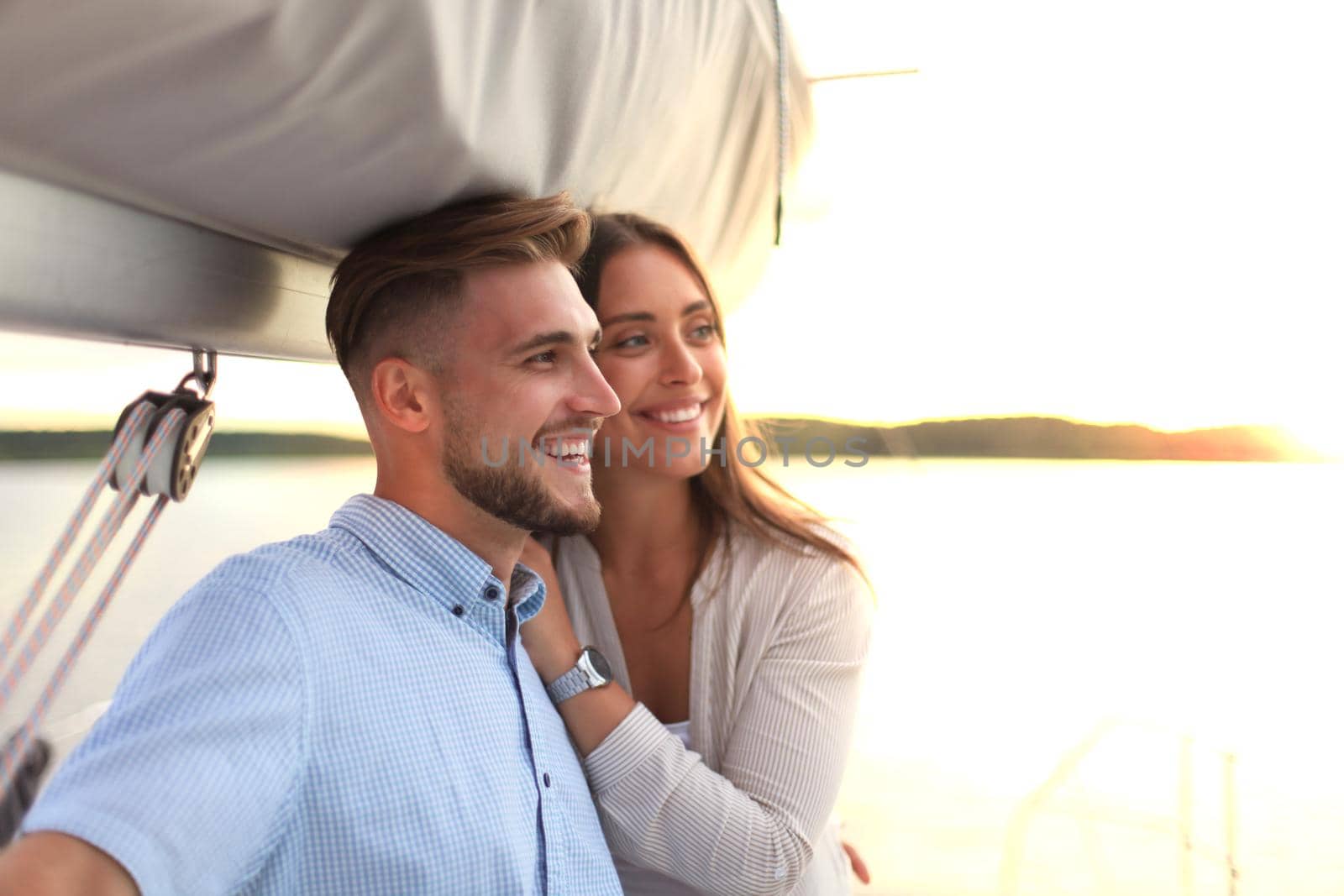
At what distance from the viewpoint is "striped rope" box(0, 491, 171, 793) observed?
0.64 m

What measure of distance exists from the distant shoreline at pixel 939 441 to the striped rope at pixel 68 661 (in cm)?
13

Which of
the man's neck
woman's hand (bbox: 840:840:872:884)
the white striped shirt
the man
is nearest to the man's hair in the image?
the man

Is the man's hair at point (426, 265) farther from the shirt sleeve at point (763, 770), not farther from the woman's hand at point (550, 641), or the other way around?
the shirt sleeve at point (763, 770)

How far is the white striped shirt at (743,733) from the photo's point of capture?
110 centimetres

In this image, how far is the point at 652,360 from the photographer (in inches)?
52.8

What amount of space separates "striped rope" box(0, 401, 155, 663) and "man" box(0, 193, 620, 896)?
8 cm

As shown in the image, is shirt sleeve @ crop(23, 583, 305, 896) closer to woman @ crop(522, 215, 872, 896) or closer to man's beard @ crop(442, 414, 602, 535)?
man's beard @ crop(442, 414, 602, 535)

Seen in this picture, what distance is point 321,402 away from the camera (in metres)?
1.86

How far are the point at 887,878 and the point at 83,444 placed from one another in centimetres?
384

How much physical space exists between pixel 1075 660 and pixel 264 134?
7639 mm

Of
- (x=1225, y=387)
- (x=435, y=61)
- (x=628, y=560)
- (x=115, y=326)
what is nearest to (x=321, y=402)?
(x=628, y=560)

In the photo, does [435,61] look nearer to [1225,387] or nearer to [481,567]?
[481,567]

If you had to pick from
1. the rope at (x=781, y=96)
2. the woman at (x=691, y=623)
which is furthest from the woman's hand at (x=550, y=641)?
Result: the rope at (x=781, y=96)

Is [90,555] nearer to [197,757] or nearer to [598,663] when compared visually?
[197,757]
